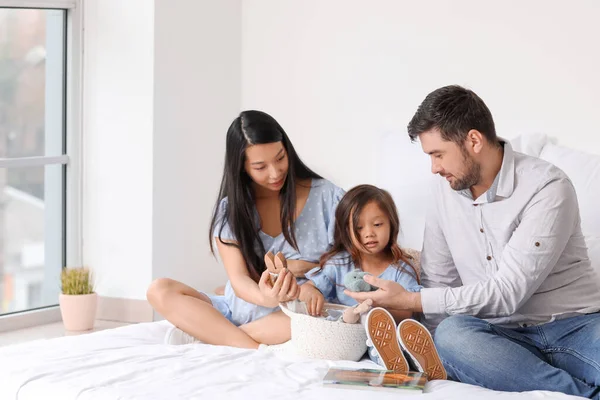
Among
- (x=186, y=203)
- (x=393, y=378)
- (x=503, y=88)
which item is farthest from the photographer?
(x=186, y=203)

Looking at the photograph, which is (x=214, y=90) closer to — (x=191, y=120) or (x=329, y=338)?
(x=191, y=120)

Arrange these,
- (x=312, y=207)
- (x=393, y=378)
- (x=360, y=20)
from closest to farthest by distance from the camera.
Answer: (x=393, y=378), (x=312, y=207), (x=360, y=20)

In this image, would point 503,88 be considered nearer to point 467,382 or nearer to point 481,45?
point 481,45

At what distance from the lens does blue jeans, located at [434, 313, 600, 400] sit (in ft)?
Answer: 6.84

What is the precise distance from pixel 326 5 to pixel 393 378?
2118mm

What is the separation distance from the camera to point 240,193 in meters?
2.72

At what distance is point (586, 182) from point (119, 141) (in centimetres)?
198

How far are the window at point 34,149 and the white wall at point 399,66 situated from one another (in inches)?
32.4

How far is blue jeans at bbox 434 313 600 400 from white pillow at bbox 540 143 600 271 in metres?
0.41

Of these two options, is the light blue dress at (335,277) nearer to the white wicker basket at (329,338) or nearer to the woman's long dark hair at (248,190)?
the woman's long dark hair at (248,190)

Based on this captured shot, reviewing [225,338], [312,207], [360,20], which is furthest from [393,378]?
[360,20]

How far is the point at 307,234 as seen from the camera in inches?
109

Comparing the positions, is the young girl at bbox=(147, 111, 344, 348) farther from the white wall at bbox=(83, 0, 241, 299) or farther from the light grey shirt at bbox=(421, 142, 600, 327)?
the white wall at bbox=(83, 0, 241, 299)

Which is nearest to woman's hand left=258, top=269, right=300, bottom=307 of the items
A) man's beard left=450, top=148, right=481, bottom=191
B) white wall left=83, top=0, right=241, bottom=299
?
man's beard left=450, top=148, right=481, bottom=191
